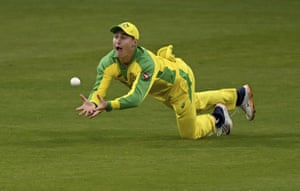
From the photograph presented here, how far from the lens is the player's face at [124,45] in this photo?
563 inches

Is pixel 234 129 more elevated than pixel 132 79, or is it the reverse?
pixel 132 79

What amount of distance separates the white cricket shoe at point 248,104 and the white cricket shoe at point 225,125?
0.46 metres

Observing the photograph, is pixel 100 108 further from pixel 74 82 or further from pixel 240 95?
pixel 74 82

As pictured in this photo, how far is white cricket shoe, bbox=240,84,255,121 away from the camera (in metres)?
16.3

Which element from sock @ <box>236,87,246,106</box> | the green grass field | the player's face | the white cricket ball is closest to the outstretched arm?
the green grass field

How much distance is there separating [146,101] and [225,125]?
3882 mm

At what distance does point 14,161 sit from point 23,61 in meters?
10.5

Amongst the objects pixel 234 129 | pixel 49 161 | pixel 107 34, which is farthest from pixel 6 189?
pixel 107 34

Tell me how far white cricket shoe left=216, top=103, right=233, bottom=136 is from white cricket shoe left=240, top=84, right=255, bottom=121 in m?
0.46

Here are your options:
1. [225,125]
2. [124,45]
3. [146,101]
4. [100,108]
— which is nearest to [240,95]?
[225,125]

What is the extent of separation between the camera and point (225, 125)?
15750 mm

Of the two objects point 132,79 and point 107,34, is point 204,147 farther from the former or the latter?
point 107,34

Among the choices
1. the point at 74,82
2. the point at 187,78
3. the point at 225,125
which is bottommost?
the point at 74,82

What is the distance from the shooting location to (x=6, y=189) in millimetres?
11641
